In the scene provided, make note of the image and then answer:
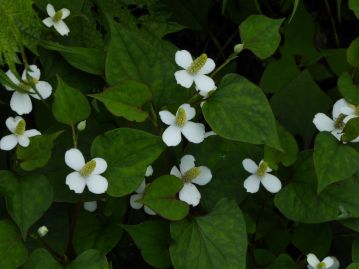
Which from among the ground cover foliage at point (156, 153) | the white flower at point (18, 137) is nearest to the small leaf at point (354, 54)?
the ground cover foliage at point (156, 153)

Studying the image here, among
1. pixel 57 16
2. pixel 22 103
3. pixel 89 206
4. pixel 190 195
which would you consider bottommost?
pixel 89 206

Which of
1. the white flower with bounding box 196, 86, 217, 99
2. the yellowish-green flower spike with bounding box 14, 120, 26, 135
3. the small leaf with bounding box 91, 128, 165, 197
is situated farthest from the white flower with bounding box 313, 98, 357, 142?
the yellowish-green flower spike with bounding box 14, 120, 26, 135

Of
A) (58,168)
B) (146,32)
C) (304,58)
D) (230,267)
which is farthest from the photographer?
(304,58)

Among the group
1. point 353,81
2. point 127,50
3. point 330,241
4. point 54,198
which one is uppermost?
point 127,50

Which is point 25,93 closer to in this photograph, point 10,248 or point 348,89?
point 10,248

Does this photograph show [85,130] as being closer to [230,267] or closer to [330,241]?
[230,267]

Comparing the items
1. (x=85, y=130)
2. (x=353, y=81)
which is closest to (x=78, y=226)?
(x=85, y=130)

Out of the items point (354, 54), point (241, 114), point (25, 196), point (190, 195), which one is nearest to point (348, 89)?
point (354, 54)
